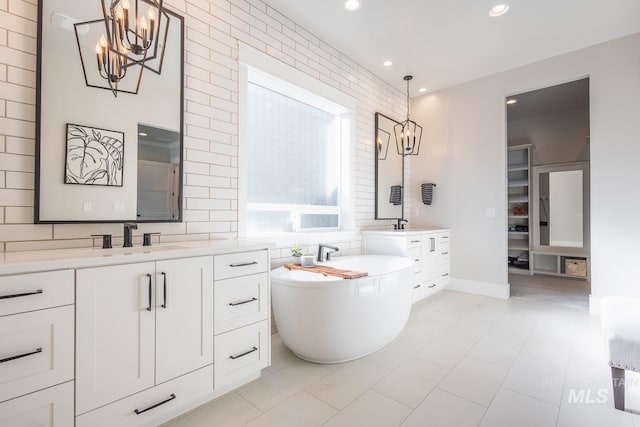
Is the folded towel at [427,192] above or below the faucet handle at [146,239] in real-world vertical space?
above

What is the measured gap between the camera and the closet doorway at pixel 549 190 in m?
5.00

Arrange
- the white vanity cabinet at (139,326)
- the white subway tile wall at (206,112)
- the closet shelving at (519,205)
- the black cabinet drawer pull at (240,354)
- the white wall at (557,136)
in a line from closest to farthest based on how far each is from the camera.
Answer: the white vanity cabinet at (139,326) → the white subway tile wall at (206,112) → the black cabinet drawer pull at (240,354) → the white wall at (557,136) → the closet shelving at (519,205)

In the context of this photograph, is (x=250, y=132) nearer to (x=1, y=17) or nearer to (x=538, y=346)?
(x=1, y=17)

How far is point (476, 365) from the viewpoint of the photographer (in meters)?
2.17

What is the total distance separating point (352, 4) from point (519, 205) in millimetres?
5145

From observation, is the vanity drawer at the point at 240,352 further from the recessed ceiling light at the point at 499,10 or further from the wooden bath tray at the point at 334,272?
the recessed ceiling light at the point at 499,10

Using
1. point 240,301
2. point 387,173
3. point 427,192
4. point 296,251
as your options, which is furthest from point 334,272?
point 427,192

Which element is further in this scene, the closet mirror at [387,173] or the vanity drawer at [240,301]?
the closet mirror at [387,173]

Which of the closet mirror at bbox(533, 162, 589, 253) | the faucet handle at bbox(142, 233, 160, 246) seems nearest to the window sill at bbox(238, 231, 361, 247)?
the faucet handle at bbox(142, 233, 160, 246)

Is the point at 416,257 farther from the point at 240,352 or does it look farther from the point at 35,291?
the point at 35,291

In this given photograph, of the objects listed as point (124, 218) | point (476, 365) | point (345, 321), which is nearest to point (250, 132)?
point (124, 218)

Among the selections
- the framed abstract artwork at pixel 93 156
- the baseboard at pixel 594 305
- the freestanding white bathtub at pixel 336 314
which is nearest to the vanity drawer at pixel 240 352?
Result: the freestanding white bathtub at pixel 336 314

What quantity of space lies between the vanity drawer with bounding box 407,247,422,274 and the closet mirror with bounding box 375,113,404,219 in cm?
72

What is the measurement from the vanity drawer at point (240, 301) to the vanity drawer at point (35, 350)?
0.65 metres
